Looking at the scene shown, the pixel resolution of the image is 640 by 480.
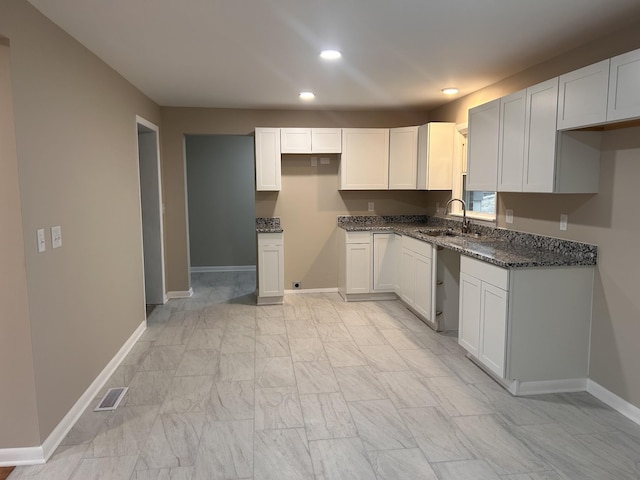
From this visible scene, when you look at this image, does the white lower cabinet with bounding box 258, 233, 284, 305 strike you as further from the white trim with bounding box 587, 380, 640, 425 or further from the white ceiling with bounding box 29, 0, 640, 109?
the white trim with bounding box 587, 380, 640, 425

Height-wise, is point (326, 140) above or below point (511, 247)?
above

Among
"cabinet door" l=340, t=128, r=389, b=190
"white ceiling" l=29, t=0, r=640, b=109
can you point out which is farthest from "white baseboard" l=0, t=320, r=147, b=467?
"cabinet door" l=340, t=128, r=389, b=190

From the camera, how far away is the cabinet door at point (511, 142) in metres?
3.30

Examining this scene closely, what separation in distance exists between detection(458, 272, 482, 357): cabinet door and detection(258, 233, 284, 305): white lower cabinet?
2.37m

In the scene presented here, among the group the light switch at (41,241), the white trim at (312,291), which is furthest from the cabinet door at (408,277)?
the light switch at (41,241)

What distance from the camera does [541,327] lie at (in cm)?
305

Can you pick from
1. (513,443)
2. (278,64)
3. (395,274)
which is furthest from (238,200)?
(513,443)

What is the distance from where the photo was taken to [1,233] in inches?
87.7

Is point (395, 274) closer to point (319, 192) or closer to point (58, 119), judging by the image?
point (319, 192)

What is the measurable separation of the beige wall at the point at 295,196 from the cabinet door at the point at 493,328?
2.92 meters

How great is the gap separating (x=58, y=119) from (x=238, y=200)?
4.82 meters

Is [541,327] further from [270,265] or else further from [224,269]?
[224,269]

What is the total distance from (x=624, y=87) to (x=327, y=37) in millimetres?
1750

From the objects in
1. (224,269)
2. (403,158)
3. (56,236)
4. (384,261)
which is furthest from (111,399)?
(224,269)
